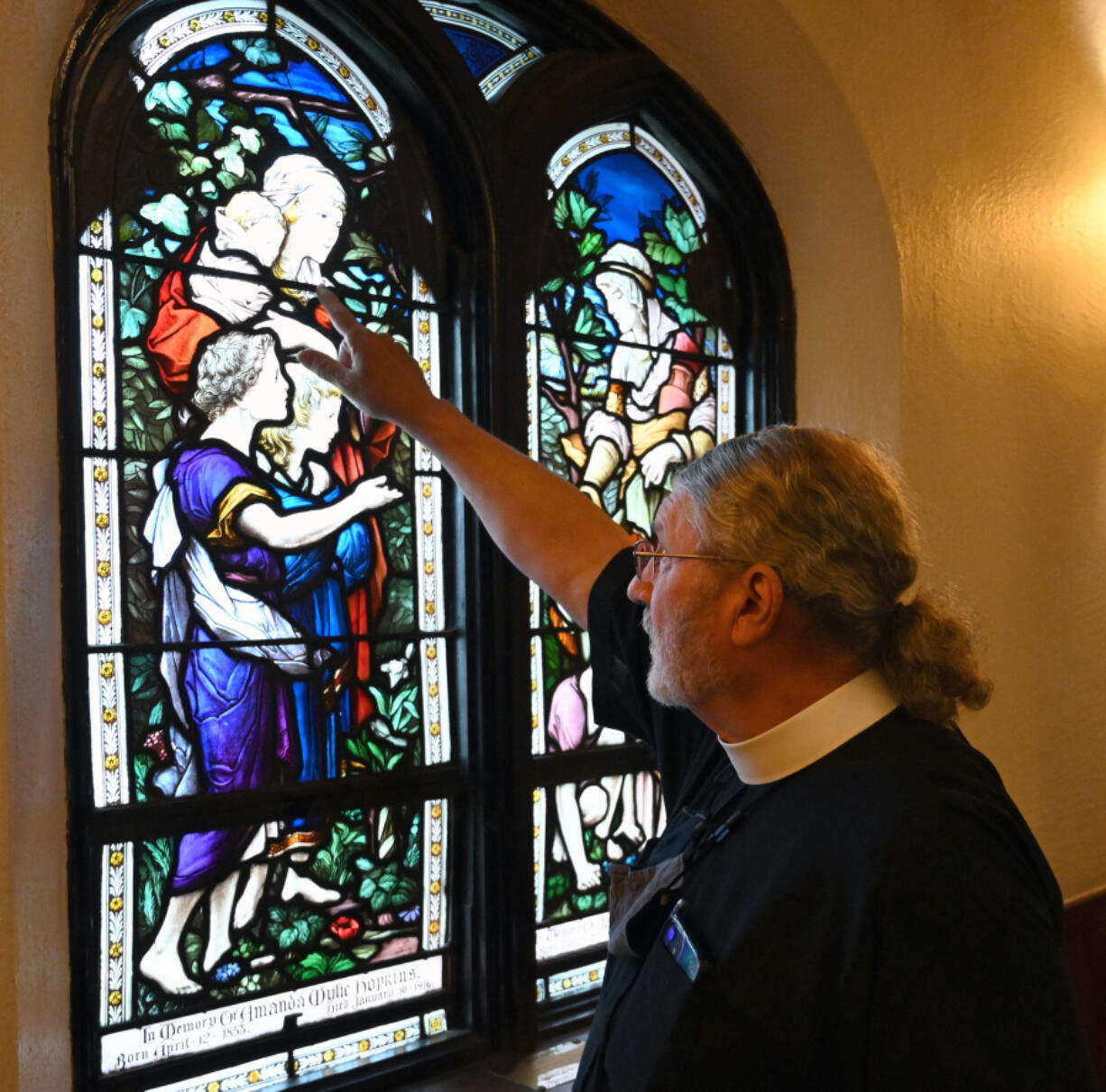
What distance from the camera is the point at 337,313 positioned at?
165 cm

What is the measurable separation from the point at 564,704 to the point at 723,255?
111 cm

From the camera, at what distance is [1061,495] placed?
120 inches

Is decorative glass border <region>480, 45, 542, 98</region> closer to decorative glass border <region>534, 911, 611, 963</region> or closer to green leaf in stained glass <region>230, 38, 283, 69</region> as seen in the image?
green leaf in stained glass <region>230, 38, 283, 69</region>

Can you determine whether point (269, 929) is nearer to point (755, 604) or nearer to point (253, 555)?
point (253, 555)

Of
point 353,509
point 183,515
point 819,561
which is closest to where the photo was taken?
point 819,561

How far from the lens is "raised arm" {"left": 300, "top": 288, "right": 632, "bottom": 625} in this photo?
1.69 m

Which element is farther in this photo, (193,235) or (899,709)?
(193,235)

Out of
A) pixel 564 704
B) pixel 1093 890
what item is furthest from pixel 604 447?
pixel 1093 890

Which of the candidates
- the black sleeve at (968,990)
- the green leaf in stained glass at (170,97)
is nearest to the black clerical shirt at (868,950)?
the black sleeve at (968,990)

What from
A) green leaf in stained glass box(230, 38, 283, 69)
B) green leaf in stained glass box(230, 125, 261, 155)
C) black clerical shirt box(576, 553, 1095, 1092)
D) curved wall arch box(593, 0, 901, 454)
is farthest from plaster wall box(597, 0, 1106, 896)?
black clerical shirt box(576, 553, 1095, 1092)

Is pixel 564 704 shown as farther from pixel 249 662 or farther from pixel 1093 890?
pixel 1093 890

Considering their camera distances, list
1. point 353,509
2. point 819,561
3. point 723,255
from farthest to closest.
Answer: point 723,255 < point 353,509 < point 819,561

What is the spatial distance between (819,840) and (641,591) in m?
0.36

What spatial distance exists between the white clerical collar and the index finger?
2.76 feet
